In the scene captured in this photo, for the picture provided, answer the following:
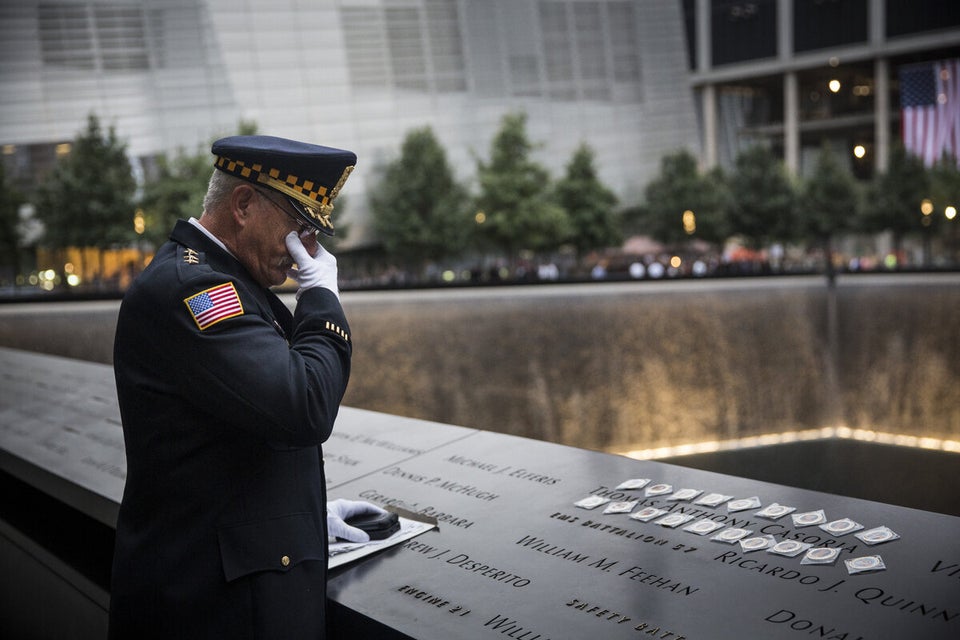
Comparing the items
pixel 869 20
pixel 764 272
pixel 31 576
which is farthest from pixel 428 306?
pixel 869 20

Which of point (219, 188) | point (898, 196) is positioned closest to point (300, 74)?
point (898, 196)

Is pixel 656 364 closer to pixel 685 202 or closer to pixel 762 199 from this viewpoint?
pixel 762 199

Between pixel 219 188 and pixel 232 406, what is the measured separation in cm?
60

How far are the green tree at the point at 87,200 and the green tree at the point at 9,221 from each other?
95.7 inches

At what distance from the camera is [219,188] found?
7.23 ft

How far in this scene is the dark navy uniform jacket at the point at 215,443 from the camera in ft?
6.51

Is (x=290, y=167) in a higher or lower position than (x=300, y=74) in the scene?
lower

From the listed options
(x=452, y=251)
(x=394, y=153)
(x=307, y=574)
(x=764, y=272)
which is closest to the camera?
(x=307, y=574)

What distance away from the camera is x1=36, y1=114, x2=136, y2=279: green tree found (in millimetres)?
40312

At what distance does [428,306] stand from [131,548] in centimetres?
2653

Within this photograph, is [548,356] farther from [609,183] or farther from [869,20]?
[869,20]

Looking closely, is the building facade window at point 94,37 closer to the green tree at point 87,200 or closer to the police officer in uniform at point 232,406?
the green tree at point 87,200

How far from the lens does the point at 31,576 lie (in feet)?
13.6

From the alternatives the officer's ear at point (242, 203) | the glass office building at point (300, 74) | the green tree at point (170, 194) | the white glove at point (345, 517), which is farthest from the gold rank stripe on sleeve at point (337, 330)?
the glass office building at point (300, 74)
